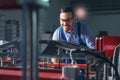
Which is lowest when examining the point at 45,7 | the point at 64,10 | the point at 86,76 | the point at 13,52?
the point at 86,76

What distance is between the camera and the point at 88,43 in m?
2.63

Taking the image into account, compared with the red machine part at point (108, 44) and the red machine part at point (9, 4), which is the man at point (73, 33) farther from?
the red machine part at point (9, 4)

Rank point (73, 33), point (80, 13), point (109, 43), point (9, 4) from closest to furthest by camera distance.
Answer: point (9, 4), point (109, 43), point (73, 33), point (80, 13)

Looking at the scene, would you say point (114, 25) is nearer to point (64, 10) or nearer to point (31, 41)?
point (64, 10)

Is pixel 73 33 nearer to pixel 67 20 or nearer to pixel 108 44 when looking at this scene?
pixel 67 20

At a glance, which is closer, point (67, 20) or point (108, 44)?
point (108, 44)

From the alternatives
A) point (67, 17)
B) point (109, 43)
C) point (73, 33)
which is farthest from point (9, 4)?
point (73, 33)

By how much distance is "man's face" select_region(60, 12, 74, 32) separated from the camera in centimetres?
257

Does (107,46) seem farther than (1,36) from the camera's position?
No

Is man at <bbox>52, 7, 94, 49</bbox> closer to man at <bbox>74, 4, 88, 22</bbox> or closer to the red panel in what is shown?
man at <bbox>74, 4, 88, 22</bbox>

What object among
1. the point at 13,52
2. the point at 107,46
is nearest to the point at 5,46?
the point at 13,52

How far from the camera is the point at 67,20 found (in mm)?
2611

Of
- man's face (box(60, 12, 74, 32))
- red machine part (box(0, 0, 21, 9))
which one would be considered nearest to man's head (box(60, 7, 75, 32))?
man's face (box(60, 12, 74, 32))

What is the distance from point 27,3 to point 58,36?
2158 mm
